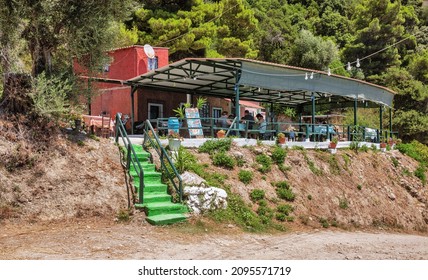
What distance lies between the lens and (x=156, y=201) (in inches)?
454

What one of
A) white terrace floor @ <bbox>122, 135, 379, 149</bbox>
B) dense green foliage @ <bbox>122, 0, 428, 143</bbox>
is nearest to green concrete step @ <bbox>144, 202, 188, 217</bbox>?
white terrace floor @ <bbox>122, 135, 379, 149</bbox>

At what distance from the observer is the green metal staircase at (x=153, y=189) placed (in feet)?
35.9

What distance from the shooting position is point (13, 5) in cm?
1149

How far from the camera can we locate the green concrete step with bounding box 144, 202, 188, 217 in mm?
10945

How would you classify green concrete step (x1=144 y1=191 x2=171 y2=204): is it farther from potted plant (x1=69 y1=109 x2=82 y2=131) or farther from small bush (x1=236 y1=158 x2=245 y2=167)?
small bush (x1=236 y1=158 x2=245 y2=167)

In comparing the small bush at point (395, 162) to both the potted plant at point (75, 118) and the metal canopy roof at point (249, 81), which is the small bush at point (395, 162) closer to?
the metal canopy roof at point (249, 81)

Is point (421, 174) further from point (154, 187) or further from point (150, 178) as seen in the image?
point (154, 187)

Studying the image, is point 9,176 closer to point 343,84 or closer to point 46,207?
point 46,207

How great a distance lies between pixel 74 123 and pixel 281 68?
351 inches

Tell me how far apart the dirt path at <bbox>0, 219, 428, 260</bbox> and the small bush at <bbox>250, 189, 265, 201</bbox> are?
5.53ft

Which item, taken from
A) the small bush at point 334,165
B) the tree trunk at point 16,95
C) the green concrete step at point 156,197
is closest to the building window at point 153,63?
the small bush at point 334,165

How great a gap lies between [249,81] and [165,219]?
26.7 ft

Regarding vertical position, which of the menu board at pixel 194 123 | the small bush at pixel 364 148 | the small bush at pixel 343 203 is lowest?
the small bush at pixel 343 203
